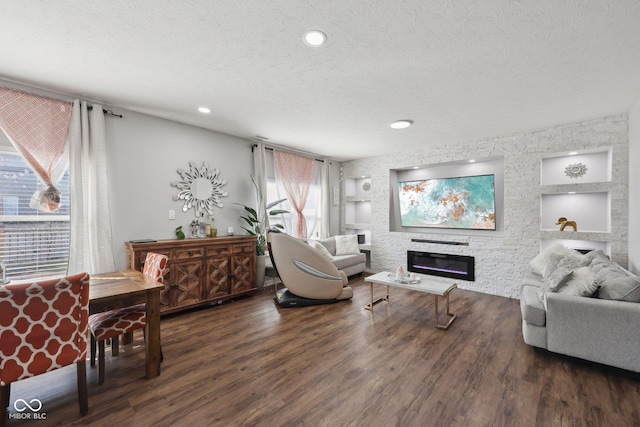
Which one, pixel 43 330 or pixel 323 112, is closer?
pixel 43 330

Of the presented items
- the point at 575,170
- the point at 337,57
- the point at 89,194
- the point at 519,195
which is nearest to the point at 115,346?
the point at 89,194

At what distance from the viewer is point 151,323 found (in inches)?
87.7

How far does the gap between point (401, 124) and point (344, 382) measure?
3267 millimetres

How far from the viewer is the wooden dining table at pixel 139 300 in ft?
6.57

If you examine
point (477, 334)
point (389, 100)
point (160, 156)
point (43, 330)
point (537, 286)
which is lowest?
point (477, 334)

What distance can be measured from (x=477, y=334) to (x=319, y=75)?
3.17 m

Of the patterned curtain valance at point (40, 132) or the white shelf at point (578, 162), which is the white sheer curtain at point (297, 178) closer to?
the patterned curtain valance at point (40, 132)

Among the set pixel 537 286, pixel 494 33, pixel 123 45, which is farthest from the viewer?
pixel 537 286

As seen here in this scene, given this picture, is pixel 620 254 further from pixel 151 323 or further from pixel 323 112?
pixel 151 323

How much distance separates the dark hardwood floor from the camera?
179 cm

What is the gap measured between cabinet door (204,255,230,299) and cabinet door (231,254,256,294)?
0.32 feet


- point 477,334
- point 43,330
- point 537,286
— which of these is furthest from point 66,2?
point 537,286

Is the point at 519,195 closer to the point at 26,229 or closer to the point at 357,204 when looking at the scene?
the point at 357,204

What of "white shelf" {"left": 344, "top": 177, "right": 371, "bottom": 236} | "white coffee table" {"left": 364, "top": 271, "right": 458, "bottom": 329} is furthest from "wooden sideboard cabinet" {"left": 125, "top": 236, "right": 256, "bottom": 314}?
"white shelf" {"left": 344, "top": 177, "right": 371, "bottom": 236}
